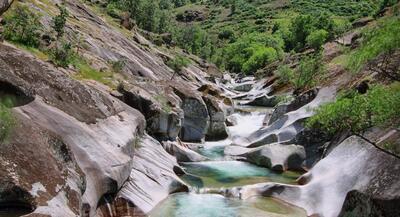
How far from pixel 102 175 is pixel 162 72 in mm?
56563

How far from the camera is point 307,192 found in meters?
38.9

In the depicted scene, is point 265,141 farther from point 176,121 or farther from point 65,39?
point 65,39

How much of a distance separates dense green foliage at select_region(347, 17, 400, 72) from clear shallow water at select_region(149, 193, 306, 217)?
1618 cm

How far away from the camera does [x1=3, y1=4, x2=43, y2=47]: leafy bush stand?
47031mm

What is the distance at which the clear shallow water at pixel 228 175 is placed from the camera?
44.7m

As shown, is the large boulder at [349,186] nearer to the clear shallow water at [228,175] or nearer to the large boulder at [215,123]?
the clear shallow water at [228,175]

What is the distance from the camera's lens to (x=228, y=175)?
157 ft

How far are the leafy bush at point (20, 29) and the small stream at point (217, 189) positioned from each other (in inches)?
846

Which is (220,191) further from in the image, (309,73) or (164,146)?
(309,73)

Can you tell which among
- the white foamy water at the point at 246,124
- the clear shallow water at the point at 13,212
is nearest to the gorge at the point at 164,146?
the clear shallow water at the point at 13,212

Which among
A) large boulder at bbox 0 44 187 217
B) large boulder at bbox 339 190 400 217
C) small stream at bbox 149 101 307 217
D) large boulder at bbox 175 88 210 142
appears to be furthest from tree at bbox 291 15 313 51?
large boulder at bbox 339 190 400 217

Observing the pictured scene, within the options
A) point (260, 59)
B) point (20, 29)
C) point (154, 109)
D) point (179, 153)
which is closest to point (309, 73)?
point (179, 153)

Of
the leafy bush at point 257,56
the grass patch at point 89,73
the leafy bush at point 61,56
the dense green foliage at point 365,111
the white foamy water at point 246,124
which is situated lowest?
the leafy bush at point 257,56

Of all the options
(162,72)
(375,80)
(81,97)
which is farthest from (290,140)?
(162,72)
